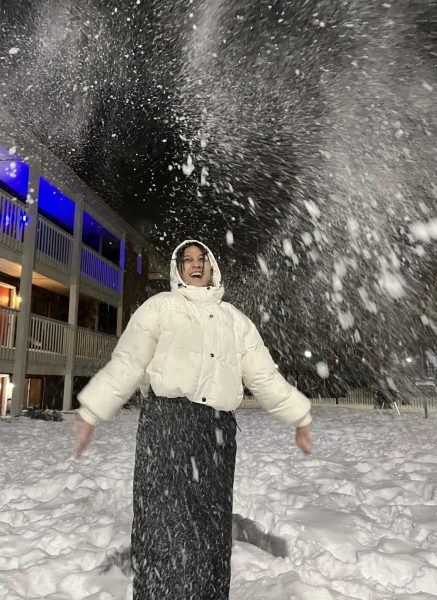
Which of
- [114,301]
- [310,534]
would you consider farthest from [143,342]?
[114,301]

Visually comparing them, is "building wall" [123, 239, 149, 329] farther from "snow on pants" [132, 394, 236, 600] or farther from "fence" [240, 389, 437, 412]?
"snow on pants" [132, 394, 236, 600]

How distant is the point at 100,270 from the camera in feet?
62.3

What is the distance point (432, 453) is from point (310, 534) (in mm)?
4117

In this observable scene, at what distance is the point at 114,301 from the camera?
2038cm

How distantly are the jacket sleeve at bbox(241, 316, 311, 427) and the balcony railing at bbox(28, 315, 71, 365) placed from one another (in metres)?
11.9

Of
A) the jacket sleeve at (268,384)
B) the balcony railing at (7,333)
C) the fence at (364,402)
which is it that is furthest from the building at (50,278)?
the jacket sleeve at (268,384)

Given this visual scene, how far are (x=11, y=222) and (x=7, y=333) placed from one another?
293cm

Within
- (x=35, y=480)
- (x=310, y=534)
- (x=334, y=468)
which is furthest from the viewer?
(x=334, y=468)

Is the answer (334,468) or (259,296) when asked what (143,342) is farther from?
(259,296)

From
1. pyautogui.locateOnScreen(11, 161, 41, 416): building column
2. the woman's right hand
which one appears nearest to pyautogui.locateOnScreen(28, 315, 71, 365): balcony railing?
pyautogui.locateOnScreen(11, 161, 41, 416): building column

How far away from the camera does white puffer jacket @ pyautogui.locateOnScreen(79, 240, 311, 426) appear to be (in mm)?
2230

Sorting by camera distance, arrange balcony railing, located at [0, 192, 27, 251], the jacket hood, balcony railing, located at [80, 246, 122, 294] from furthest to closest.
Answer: balcony railing, located at [80, 246, 122, 294]
balcony railing, located at [0, 192, 27, 251]
the jacket hood

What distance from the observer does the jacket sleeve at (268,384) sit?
2480 mm

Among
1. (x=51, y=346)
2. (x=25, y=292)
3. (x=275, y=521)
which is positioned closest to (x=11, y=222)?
(x=25, y=292)
